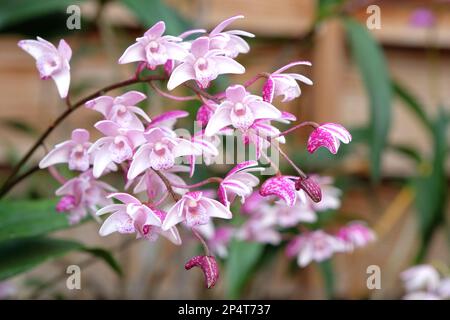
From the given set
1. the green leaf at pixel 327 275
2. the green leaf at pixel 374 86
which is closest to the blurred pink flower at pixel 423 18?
the green leaf at pixel 374 86

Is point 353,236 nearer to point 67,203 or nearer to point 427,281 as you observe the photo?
A: point 427,281

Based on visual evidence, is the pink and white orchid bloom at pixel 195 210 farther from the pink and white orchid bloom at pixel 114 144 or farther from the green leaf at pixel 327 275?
the green leaf at pixel 327 275

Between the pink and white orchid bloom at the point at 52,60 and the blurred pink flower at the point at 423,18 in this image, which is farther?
the blurred pink flower at the point at 423,18

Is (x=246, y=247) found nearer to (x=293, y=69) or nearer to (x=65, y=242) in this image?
(x=65, y=242)

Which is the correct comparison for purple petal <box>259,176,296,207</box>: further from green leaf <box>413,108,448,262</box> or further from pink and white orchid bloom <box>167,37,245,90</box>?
green leaf <box>413,108,448,262</box>

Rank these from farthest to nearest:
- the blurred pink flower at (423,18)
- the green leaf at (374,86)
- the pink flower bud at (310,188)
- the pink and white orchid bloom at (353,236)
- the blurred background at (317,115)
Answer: the blurred pink flower at (423,18), the blurred background at (317,115), the green leaf at (374,86), the pink and white orchid bloom at (353,236), the pink flower bud at (310,188)

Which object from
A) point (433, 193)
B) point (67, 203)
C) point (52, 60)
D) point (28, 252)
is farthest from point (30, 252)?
point (433, 193)
